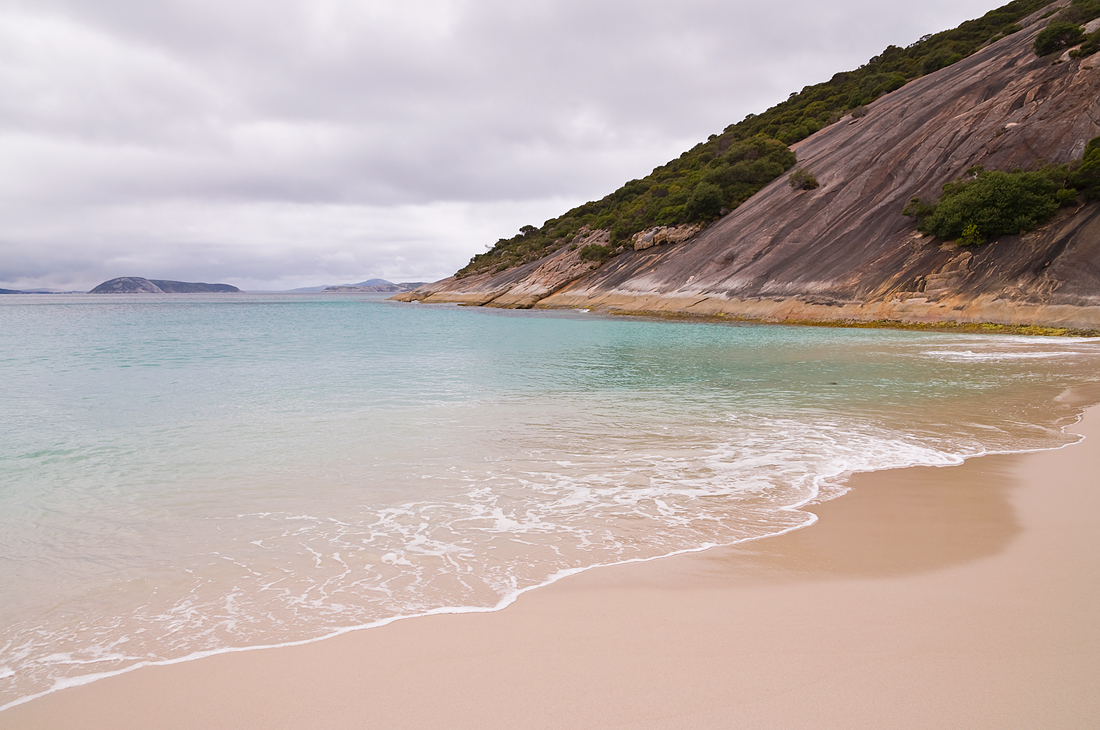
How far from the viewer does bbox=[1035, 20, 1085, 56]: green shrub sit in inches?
1725

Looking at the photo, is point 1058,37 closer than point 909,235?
No

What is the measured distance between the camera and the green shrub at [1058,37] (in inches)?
1725

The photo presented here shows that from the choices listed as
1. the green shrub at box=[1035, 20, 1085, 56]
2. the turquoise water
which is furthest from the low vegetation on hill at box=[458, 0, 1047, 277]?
the turquoise water

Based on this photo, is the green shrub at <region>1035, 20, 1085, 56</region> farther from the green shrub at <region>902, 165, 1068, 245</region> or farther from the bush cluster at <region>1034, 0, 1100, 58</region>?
the green shrub at <region>902, 165, 1068, 245</region>

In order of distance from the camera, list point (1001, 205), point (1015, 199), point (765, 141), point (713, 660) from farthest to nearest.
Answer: point (765, 141)
point (1001, 205)
point (1015, 199)
point (713, 660)

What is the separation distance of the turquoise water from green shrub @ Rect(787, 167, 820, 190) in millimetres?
37554

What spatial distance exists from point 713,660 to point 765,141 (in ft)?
241

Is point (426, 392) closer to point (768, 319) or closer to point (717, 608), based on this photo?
point (717, 608)

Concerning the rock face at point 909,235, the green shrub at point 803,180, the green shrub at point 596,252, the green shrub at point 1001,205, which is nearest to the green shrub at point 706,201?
the rock face at point 909,235

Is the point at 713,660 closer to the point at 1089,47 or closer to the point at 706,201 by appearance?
the point at 1089,47

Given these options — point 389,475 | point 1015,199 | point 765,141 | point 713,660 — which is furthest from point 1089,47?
point 713,660

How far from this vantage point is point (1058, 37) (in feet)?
146

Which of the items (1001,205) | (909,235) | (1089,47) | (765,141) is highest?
(765,141)

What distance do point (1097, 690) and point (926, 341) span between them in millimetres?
28011
